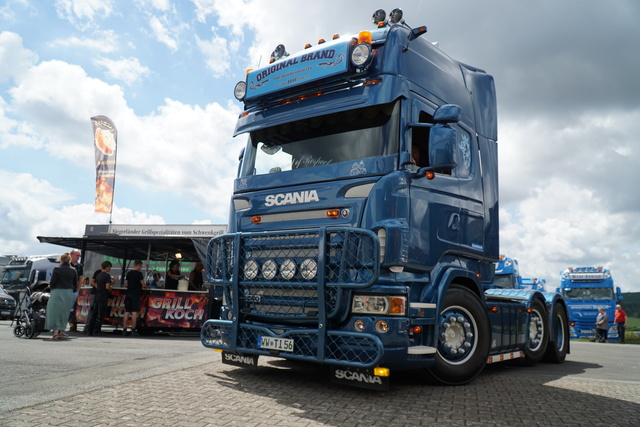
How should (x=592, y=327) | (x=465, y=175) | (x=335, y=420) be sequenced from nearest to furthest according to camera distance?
1. (x=335, y=420)
2. (x=465, y=175)
3. (x=592, y=327)

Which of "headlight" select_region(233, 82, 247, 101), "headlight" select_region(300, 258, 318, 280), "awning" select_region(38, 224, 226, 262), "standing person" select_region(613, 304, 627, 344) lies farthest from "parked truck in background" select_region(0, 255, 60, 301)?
"standing person" select_region(613, 304, 627, 344)

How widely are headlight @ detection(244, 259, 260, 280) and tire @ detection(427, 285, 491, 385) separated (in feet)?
6.58

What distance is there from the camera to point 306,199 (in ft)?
17.8

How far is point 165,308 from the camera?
12.9 m

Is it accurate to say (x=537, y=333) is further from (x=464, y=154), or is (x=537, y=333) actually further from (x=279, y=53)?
(x=279, y=53)

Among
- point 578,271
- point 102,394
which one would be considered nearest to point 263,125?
point 102,394

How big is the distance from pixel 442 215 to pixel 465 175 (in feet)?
2.91

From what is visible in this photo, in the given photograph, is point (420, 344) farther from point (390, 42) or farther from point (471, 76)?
point (471, 76)

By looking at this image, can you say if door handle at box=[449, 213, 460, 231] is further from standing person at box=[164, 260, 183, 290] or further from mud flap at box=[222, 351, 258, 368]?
standing person at box=[164, 260, 183, 290]

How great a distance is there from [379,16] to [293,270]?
330 cm

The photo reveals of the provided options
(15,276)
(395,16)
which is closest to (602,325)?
(395,16)

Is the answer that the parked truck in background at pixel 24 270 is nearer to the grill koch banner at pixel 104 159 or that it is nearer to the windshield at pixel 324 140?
the grill koch banner at pixel 104 159

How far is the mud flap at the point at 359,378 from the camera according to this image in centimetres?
468

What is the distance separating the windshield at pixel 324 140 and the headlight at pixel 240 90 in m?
0.57
